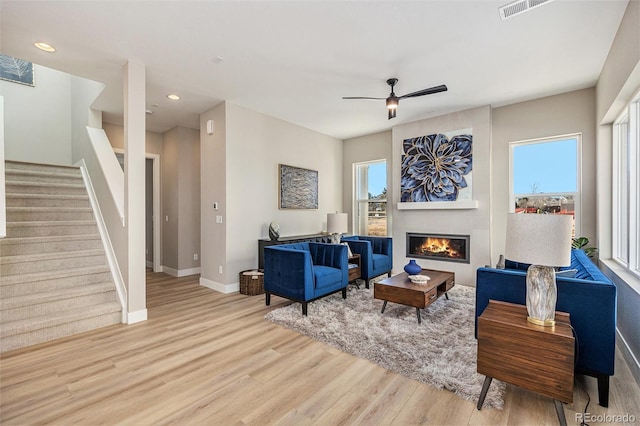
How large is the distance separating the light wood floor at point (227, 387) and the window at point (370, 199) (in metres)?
3.98

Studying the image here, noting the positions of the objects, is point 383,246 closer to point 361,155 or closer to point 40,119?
point 361,155

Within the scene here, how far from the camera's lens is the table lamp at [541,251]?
1671 mm

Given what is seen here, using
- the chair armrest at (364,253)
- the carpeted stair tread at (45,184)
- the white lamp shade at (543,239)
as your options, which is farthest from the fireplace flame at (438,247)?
the carpeted stair tread at (45,184)

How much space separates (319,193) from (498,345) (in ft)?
15.4

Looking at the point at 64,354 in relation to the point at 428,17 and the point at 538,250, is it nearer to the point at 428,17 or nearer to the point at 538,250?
the point at 538,250

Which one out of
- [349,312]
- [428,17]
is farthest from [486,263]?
[428,17]

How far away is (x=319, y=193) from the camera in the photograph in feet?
20.3

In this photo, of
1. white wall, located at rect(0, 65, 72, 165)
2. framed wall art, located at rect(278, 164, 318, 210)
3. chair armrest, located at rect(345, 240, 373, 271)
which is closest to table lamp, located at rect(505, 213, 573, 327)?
chair armrest, located at rect(345, 240, 373, 271)

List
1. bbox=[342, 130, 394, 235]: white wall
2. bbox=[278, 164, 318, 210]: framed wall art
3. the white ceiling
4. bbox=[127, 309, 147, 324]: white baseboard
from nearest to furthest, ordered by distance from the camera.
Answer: the white ceiling, bbox=[127, 309, 147, 324]: white baseboard, bbox=[278, 164, 318, 210]: framed wall art, bbox=[342, 130, 394, 235]: white wall

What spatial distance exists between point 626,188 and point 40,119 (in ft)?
28.3

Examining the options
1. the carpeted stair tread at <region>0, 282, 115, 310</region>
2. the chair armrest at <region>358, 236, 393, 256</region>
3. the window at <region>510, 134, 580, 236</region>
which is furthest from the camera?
the chair armrest at <region>358, 236, 393, 256</region>

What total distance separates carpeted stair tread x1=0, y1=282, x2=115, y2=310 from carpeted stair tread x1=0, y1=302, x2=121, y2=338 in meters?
0.17

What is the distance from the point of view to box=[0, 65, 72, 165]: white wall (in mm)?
4840

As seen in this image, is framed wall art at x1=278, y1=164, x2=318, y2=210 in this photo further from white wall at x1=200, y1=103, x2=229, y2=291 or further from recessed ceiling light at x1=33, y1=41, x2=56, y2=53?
recessed ceiling light at x1=33, y1=41, x2=56, y2=53
